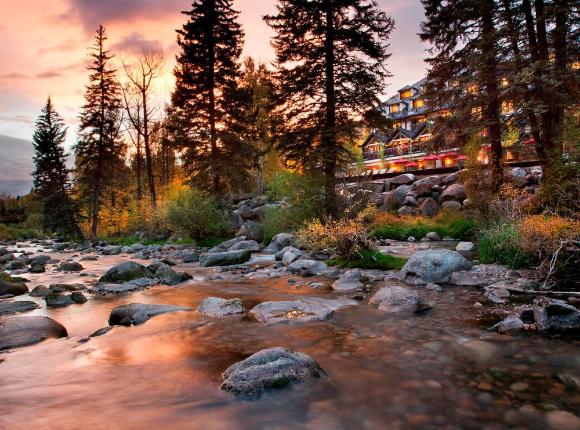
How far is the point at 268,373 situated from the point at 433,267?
6.67 m

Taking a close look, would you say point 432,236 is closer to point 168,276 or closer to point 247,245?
point 247,245

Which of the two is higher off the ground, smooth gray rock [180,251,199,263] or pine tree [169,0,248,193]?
pine tree [169,0,248,193]

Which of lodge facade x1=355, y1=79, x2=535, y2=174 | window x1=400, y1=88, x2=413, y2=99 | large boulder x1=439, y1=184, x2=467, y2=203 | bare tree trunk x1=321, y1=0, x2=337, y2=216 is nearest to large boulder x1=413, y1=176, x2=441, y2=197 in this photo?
large boulder x1=439, y1=184, x2=467, y2=203

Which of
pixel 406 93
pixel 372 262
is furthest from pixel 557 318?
pixel 406 93

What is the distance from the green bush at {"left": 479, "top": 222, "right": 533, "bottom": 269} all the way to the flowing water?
13.0 feet

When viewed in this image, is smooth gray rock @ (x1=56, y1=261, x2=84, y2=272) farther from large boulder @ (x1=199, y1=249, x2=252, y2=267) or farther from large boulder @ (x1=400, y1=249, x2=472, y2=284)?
large boulder @ (x1=400, y1=249, x2=472, y2=284)

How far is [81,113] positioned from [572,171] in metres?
32.6

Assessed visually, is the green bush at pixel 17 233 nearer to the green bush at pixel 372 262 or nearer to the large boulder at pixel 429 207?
the large boulder at pixel 429 207

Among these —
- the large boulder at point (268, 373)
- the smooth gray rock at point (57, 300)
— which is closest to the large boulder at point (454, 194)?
the smooth gray rock at point (57, 300)

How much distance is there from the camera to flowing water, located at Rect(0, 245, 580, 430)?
11.7ft

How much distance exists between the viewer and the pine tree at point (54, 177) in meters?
31.7

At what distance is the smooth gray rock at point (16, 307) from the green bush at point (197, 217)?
1328 cm

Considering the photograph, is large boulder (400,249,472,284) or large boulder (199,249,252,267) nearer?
large boulder (400,249,472,284)

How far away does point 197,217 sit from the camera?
2173 centimetres
